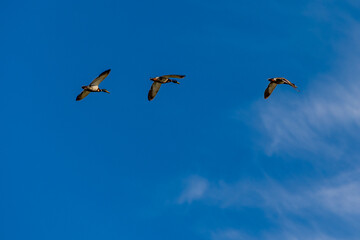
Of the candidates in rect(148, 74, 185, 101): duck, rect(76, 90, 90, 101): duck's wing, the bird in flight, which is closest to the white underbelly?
rect(76, 90, 90, 101): duck's wing

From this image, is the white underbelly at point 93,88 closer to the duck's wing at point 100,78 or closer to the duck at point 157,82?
the duck's wing at point 100,78

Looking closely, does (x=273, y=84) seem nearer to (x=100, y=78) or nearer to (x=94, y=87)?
(x=100, y=78)

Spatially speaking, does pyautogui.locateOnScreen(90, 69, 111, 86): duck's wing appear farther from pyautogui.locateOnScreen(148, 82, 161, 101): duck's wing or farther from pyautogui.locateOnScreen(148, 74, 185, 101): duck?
pyautogui.locateOnScreen(148, 82, 161, 101): duck's wing

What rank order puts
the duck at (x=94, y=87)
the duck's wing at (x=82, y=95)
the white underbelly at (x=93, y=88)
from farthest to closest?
the duck's wing at (x=82, y=95), the white underbelly at (x=93, y=88), the duck at (x=94, y=87)

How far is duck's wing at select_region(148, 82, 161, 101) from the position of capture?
69.8m

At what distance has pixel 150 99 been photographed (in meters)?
70.0

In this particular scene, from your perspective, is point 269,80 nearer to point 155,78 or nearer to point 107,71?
point 155,78

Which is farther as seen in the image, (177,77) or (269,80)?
(269,80)

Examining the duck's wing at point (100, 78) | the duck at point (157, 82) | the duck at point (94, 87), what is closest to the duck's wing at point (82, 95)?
the duck at point (94, 87)

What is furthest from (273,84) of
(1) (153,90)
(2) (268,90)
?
(1) (153,90)

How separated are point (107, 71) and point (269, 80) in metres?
19.2

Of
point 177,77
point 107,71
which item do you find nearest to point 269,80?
point 177,77

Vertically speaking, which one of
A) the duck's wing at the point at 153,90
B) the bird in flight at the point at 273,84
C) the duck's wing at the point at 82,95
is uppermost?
the bird in flight at the point at 273,84

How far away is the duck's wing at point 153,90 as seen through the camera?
69812 millimetres
